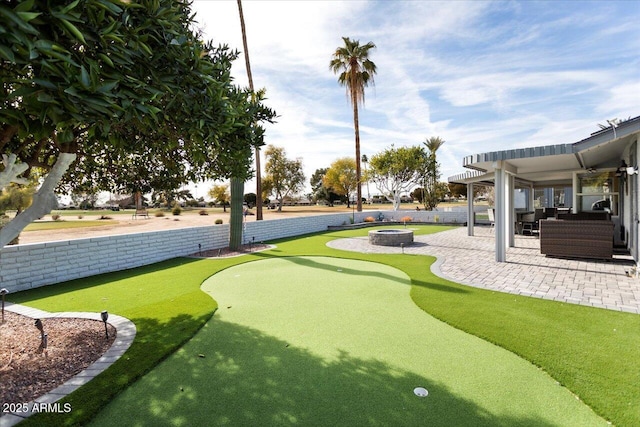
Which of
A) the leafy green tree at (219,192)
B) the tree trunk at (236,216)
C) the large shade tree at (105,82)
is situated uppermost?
the leafy green tree at (219,192)

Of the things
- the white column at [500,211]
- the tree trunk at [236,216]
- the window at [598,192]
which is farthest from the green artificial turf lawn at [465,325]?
the window at [598,192]

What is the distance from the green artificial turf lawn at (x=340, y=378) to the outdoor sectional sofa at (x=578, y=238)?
6832 mm

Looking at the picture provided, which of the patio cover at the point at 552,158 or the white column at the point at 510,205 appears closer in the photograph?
the patio cover at the point at 552,158

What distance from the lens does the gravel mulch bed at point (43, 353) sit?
10.1 ft

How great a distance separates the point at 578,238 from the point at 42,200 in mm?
12260

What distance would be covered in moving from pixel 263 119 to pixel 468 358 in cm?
424

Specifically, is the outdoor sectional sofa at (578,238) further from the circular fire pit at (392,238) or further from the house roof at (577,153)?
the circular fire pit at (392,238)

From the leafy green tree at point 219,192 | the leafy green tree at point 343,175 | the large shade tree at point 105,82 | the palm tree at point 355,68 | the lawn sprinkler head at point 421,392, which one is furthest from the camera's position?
the leafy green tree at point 343,175

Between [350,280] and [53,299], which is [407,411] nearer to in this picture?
[350,280]

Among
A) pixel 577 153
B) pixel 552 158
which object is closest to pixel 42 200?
pixel 577 153

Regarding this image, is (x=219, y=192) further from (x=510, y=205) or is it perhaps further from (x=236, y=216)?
(x=510, y=205)

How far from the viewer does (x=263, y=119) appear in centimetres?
459

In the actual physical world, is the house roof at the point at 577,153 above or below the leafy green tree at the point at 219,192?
below

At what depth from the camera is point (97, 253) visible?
8.47 meters
